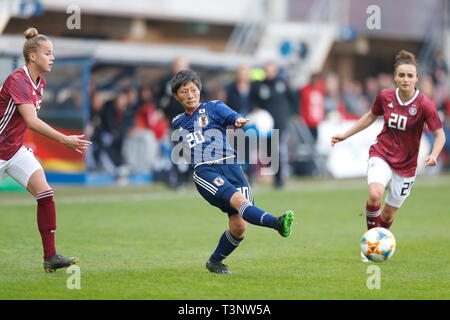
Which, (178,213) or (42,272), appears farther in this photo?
(178,213)

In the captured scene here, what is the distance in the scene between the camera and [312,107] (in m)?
23.3

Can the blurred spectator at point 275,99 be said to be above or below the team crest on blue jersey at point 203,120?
above

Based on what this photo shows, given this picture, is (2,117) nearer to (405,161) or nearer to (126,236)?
(126,236)

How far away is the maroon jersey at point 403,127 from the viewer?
10266mm

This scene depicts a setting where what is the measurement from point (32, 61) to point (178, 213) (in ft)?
20.5

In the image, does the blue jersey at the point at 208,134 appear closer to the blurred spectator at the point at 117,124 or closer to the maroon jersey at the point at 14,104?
the maroon jersey at the point at 14,104

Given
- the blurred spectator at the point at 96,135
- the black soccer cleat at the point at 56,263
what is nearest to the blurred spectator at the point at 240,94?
the blurred spectator at the point at 96,135

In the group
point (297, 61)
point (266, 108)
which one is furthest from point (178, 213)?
point (297, 61)

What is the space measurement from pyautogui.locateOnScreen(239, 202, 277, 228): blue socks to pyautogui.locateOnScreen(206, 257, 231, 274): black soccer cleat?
2.38 ft

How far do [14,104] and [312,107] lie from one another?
584 inches

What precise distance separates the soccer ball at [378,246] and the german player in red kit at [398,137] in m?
0.77

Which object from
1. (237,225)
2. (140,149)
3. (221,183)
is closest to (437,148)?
(237,225)

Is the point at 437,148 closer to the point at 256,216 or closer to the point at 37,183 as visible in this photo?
the point at 256,216

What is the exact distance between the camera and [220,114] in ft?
29.6
